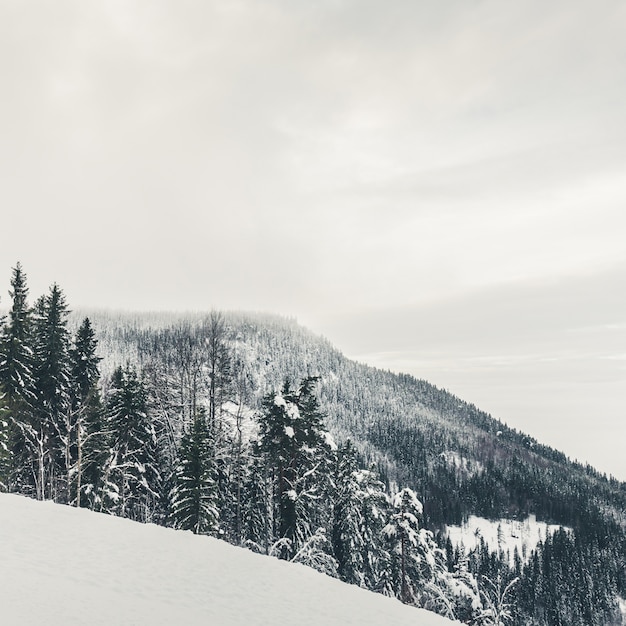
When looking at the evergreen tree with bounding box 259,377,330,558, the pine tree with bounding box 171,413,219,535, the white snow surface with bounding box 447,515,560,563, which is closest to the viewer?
the evergreen tree with bounding box 259,377,330,558

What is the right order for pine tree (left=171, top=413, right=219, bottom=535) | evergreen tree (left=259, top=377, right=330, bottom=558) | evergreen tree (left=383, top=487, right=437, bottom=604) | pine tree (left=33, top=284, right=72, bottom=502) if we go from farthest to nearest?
pine tree (left=33, top=284, right=72, bottom=502), evergreen tree (left=383, top=487, right=437, bottom=604), pine tree (left=171, top=413, right=219, bottom=535), evergreen tree (left=259, top=377, right=330, bottom=558)

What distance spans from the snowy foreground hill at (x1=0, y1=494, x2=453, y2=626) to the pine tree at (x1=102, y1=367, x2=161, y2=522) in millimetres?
9068

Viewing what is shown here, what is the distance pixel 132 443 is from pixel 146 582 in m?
17.9

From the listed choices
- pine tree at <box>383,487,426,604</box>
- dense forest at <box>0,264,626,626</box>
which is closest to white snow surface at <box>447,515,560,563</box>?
dense forest at <box>0,264,626,626</box>

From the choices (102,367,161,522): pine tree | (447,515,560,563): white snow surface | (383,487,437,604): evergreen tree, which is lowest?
(447,515,560,563): white snow surface

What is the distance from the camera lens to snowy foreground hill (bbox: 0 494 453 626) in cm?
1163

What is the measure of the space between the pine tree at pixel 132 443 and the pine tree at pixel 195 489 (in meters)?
4.50

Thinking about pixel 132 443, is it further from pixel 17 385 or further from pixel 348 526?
pixel 348 526

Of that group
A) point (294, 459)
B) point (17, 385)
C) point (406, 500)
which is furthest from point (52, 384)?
point (406, 500)

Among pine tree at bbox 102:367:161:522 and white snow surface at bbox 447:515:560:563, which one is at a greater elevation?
pine tree at bbox 102:367:161:522

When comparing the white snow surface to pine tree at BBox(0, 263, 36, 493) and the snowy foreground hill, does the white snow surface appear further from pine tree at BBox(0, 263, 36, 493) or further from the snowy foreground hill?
the snowy foreground hill

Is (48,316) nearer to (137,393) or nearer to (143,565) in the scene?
(137,393)

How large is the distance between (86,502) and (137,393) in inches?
292

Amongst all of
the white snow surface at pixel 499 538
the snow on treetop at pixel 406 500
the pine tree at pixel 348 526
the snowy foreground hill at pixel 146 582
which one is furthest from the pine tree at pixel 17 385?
the white snow surface at pixel 499 538
